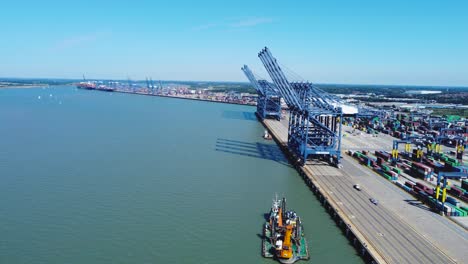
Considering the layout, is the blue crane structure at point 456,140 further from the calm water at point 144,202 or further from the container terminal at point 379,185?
the calm water at point 144,202

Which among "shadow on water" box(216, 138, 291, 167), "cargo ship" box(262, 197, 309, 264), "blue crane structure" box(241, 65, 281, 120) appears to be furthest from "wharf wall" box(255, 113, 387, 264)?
"blue crane structure" box(241, 65, 281, 120)

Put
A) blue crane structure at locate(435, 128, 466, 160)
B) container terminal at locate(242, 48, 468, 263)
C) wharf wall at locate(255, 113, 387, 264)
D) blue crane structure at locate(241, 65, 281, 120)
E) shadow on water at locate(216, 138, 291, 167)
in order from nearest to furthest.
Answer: wharf wall at locate(255, 113, 387, 264) → container terminal at locate(242, 48, 468, 263) → blue crane structure at locate(435, 128, 466, 160) → shadow on water at locate(216, 138, 291, 167) → blue crane structure at locate(241, 65, 281, 120)

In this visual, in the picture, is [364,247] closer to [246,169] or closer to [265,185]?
[265,185]

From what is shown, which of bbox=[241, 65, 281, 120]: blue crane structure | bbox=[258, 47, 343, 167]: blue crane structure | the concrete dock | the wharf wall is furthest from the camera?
bbox=[241, 65, 281, 120]: blue crane structure

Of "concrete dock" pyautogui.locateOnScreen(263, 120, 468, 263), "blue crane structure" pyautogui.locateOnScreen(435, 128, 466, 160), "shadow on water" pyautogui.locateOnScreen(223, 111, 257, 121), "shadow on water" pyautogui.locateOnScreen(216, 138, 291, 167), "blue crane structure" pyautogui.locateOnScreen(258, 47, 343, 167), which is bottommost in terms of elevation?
"shadow on water" pyautogui.locateOnScreen(216, 138, 291, 167)

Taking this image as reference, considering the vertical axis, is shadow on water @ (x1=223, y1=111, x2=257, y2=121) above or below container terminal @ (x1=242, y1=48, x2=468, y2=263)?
below

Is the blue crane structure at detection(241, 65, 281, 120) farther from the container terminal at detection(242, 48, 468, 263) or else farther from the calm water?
the calm water

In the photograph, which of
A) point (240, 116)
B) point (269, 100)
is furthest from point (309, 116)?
point (240, 116)
